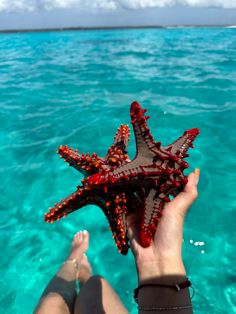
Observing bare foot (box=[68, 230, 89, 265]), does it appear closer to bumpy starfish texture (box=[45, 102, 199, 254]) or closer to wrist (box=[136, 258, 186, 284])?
bumpy starfish texture (box=[45, 102, 199, 254])

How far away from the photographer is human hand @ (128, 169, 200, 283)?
291 centimetres

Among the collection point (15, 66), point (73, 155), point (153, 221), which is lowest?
point (15, 66)

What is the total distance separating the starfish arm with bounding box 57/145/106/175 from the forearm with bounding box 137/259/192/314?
42.9 inches

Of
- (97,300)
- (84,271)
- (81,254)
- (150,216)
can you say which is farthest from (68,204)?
(81,254)

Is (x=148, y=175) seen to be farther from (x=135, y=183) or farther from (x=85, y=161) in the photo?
(x=85, y=161)

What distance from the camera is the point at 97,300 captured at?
4.41 metres

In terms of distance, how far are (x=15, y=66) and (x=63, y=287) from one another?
874 inches

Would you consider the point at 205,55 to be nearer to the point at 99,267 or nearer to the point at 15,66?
the point at 15,66

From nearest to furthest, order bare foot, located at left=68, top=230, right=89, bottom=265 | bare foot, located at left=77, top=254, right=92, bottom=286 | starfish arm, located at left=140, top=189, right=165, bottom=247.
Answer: starfish arm, located at left=140, top=189, right=165, bottom=247, bare foot, located at left=77, top=254, right=92, bottom=286, bare foot, located at left=68, top=230, right=89, bottom=265

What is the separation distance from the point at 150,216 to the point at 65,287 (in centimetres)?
264

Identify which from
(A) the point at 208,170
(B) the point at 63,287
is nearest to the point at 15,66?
(A) the point at 208,170

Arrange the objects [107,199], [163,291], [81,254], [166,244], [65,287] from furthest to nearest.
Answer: [81,254] < [65,287] < [107,199] < [166,244] < [163,291]

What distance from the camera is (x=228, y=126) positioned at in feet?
35.4

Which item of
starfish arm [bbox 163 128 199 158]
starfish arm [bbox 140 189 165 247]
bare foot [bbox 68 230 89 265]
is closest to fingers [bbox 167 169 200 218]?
starfish arm [bbox 140 189 165 247]
